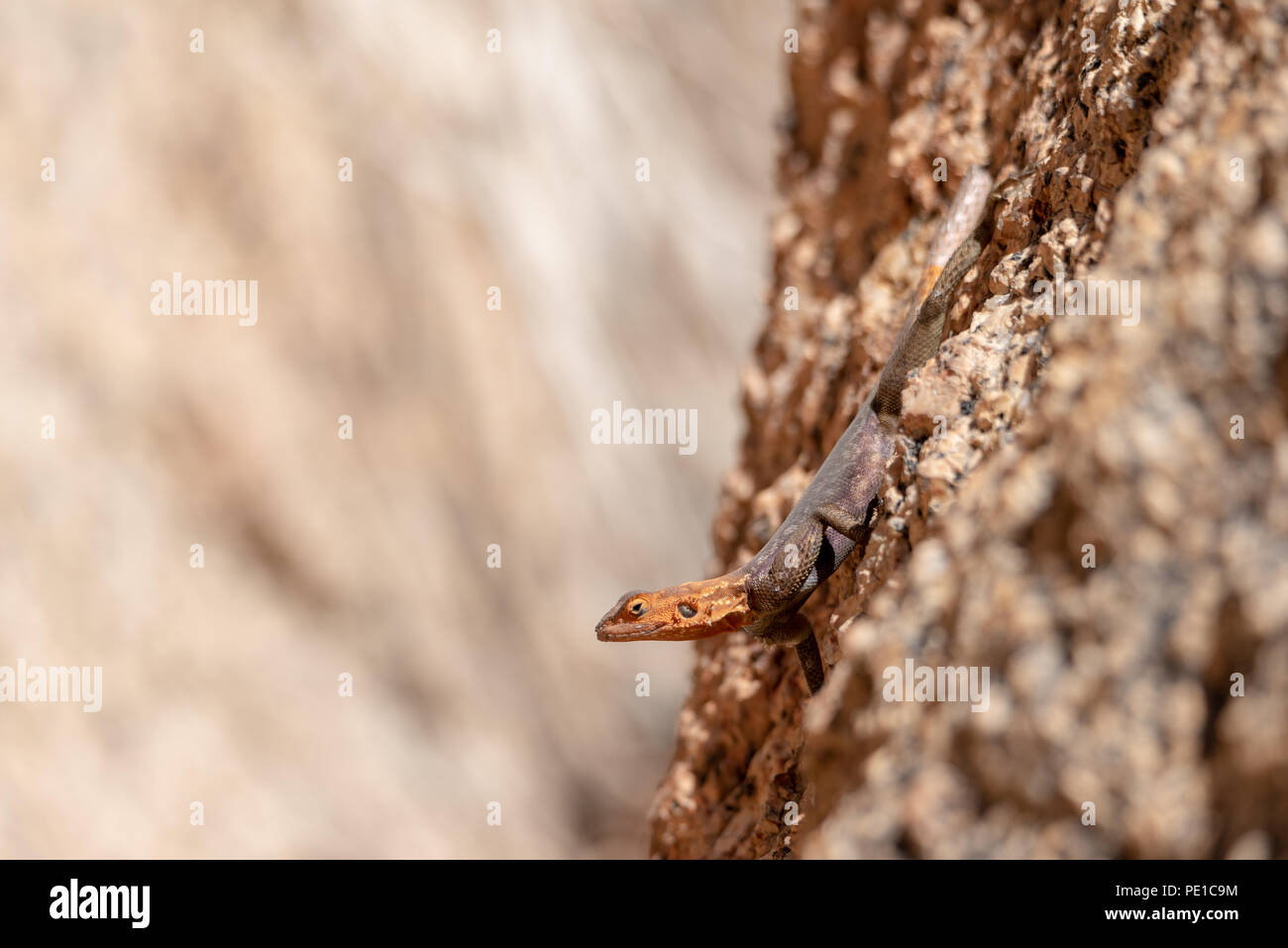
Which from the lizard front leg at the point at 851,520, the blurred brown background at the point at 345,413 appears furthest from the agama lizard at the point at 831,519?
the blurred brown background at the point at 345,413

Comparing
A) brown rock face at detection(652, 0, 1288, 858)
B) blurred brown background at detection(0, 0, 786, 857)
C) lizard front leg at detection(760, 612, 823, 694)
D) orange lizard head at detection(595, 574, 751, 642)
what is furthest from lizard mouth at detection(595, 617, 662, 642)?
blurred brown background at detection(0, 0, 786, 857)

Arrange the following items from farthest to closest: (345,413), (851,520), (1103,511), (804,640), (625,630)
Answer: (345,413) → (625,630) → (804,640) → (851,520) → (1103,511)

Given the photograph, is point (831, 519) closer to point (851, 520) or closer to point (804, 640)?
point (851, 520)

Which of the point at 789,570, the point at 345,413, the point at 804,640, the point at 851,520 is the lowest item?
the point at 804,640

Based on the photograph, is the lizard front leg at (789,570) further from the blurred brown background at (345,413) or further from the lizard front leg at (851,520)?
the blurred brown background at (345,413)

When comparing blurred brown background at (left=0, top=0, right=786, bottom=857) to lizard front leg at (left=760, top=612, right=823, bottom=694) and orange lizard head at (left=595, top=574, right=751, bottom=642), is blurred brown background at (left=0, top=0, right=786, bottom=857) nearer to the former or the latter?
orange lizard head at (left=595, top=574, right=751, bottom=642)

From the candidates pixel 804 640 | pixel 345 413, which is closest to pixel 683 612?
pixel 804 640
